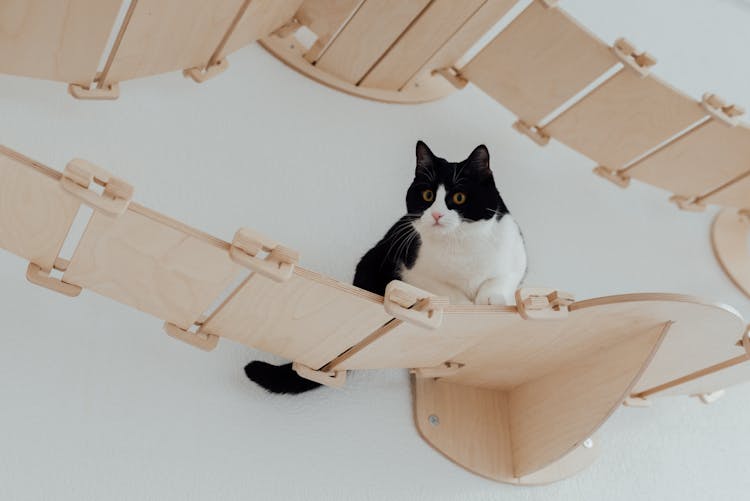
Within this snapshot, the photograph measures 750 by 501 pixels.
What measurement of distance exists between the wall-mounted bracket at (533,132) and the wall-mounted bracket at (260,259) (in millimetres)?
805

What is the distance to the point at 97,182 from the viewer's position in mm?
826

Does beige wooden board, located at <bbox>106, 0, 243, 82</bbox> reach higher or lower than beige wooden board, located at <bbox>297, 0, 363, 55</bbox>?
lower

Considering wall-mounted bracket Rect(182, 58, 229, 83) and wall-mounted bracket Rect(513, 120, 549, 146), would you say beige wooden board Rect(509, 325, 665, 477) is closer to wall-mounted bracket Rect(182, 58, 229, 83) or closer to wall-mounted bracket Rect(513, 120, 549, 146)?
wall-mounted bracket Rect(513, 120, 549, 146)

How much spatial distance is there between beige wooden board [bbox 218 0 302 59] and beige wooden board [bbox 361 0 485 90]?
0.65ft

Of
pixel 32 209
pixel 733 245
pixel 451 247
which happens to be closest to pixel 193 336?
pixel 32 209

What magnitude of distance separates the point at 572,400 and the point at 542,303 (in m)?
0.24

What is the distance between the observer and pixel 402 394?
51.0 inches

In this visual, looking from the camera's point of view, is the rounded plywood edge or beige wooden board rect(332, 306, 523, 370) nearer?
beige wooden board rect(332, 306, 523, 370)

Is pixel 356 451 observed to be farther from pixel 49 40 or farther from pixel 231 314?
pixel 49 40

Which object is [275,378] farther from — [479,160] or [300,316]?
[479,160]

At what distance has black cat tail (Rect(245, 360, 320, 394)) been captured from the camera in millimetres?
1183

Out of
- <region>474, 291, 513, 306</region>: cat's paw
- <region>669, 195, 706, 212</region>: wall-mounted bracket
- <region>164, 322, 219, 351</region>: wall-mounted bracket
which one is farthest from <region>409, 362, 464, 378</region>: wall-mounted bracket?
<region>669, 195, 706, 212</region>: wall-mounted bracket

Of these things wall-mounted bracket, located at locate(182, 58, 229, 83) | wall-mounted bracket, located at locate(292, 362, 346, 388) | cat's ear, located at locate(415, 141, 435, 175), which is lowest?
wall-mounted bracket, located at locate(292, 362, 346, 388)

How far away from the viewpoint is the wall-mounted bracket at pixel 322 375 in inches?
44.9
